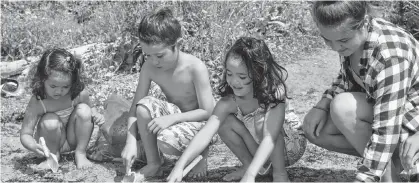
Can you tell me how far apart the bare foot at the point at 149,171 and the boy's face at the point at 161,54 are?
1.79 feet

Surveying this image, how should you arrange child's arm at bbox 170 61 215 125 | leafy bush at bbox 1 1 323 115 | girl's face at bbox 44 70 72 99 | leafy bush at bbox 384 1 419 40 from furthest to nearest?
leafy bush at bbox 384 1 419 40 → leafy bush at bbox 1 1 323 115 → girl's face at bbox 44 70 72 99 → child's arm at bbox 170 61 215 125

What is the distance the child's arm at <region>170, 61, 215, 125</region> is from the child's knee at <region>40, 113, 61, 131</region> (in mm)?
758

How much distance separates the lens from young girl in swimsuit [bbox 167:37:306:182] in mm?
3221

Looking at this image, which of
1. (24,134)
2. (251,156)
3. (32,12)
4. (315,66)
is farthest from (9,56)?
(251,156)

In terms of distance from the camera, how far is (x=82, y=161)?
3789 millimetres

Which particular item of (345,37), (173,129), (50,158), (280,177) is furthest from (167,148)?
(345,37)

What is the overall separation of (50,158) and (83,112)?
0.32 meters

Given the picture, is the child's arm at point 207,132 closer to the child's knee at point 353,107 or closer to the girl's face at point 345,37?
the child's knee at point 353,107

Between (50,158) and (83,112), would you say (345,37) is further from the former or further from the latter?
(50,158)

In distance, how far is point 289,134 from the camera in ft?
11.1

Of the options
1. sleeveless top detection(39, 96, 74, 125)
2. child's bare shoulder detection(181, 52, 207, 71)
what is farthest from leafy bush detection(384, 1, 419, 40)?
sleeveless top detection(39, 96, 74, 125)

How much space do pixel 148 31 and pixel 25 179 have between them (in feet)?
3.54

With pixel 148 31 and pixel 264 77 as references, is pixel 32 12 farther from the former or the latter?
pixel 264 77

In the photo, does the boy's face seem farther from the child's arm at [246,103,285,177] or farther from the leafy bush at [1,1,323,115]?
the leafy bush at [1,1,323,115]
